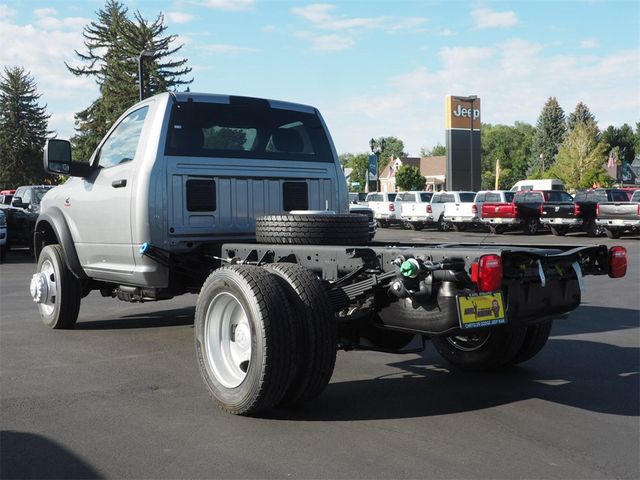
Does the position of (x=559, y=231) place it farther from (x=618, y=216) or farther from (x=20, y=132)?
(x=20, y=132)

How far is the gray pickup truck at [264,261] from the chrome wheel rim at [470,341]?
0.02 metres

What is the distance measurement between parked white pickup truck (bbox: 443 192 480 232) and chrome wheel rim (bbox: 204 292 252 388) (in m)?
25.9

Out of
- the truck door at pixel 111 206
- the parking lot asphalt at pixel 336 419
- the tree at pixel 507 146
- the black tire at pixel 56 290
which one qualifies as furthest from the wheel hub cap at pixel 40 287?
the tree at pixel 507 146

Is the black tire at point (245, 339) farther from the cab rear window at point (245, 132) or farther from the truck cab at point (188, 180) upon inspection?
the cab rear window at point (245, 132)

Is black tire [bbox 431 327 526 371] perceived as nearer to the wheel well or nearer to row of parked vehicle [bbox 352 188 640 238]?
the wheel well

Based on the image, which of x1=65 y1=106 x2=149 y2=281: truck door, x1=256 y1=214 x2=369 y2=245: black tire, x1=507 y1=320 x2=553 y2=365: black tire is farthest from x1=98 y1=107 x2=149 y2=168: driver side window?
x1=507 y1=320 x2=553 y2=365: black tire

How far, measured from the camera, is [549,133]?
8688 centimetres

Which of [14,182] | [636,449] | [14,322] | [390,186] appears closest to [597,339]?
[636,449]

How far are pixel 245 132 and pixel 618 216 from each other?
20.4m

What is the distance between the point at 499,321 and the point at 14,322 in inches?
243

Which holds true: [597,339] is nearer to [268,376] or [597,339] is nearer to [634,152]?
[268,376]

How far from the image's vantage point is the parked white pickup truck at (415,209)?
32.4 metres

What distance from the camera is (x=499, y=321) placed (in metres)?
4.15

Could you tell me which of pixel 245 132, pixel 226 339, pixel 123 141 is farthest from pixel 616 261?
pixel 123 141
